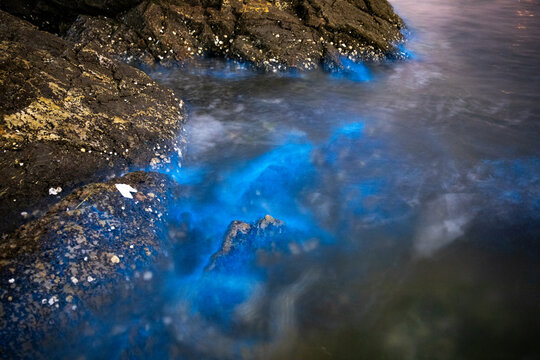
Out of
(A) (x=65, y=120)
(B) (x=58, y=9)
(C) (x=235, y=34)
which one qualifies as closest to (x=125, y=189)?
(A) (x=65, y=120)

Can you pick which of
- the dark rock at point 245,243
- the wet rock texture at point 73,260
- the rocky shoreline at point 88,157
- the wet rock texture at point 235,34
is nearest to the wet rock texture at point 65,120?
the rocky shoreline at point 88,157

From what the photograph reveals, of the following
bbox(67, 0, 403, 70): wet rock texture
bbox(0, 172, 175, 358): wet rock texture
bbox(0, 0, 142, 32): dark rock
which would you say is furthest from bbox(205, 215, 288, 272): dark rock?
bbox(0, 0, 142, 32): dark rock

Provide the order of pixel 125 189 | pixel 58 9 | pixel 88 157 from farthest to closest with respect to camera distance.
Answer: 1. pixel 58 9
2. pixel 88 157
3. pixel 125 189

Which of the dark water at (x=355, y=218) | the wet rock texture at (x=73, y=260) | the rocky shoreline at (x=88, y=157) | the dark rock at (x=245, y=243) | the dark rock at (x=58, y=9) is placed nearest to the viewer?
the wet rock texture at (x=73, y=260)

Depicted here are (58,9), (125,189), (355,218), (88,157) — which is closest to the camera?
(125,189)

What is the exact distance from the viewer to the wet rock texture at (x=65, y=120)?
10.8ft

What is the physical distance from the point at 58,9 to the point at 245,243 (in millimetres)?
7551

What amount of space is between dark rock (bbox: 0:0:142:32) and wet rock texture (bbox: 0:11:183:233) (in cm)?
278

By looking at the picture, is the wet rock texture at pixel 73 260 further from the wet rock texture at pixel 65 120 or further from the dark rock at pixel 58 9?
the dark rock at pixel 58 9

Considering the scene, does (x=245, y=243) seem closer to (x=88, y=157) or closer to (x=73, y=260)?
(x=73, y=260)

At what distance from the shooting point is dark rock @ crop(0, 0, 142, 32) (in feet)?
23.3

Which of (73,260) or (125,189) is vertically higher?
(125,189)

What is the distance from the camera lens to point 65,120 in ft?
12.3

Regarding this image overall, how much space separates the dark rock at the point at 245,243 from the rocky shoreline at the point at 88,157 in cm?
1
